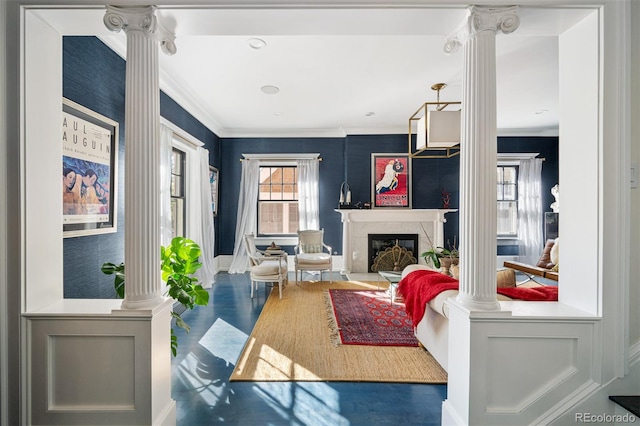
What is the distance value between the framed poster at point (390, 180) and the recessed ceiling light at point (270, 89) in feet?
8.36

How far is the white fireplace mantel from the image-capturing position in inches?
231

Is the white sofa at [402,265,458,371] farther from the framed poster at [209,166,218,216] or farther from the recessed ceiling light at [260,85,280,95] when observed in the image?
the framed poster at [209,166,218,216]

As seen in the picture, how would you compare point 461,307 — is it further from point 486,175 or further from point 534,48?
point 534,48

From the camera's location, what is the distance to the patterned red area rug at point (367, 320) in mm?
2969

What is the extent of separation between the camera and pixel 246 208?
237 inches

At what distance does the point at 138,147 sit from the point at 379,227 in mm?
4860

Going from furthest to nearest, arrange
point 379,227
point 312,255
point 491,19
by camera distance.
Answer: point 379,227, point 312,255, point 491,19

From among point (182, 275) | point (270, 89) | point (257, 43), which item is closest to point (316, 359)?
point (182, 275)

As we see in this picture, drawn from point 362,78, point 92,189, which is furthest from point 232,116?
point 92,189

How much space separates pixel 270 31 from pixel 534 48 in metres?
2.71

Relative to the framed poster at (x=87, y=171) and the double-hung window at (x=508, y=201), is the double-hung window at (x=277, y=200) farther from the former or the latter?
the double-hung window at (x=508, y=201)

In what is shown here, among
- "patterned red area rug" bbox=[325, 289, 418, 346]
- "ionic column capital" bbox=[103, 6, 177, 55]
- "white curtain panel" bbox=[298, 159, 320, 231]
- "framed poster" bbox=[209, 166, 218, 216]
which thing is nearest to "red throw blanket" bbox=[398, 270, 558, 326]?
"patterned red area rug" bbox=[325, 289, 418, 346]

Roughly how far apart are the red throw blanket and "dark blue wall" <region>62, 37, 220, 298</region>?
2.35 m

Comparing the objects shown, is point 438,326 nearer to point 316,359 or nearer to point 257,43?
point 316,359
